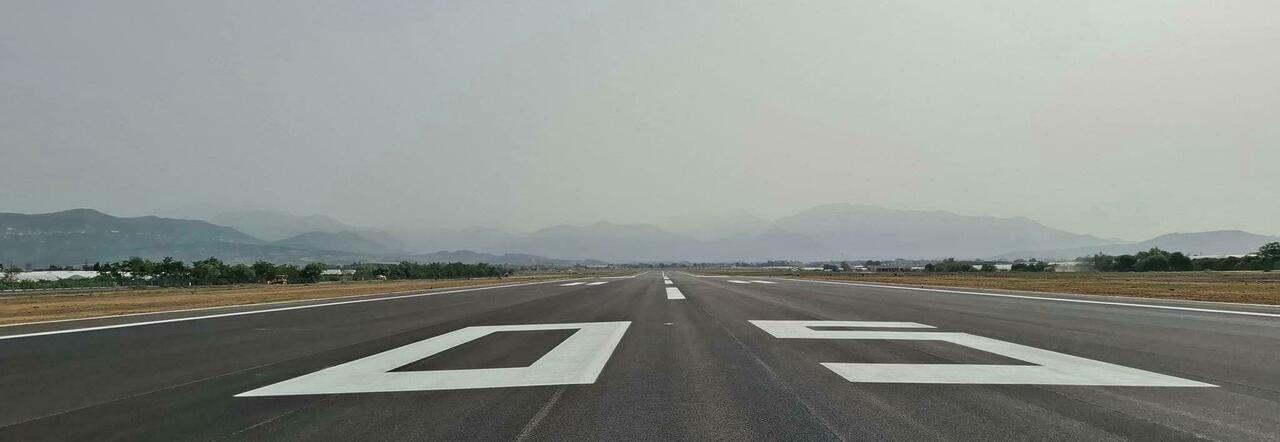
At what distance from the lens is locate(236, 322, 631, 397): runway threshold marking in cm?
559

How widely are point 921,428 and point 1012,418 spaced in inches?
33.1

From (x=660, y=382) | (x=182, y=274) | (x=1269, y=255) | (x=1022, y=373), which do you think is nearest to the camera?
(x=660, y=382)

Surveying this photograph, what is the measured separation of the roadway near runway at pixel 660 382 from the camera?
13.6ft

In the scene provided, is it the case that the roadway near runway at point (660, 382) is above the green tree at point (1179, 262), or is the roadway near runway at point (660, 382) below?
below

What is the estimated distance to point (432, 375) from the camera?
20.3 ft

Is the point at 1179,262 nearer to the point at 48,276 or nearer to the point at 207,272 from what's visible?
the point at 207,272

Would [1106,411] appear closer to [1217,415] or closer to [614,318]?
[1217,415]

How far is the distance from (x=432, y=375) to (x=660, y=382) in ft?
8.24

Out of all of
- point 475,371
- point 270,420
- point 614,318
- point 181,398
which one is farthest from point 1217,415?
point 614,318

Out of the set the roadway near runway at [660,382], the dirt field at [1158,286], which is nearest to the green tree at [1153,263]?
the dirt field at [1158,286]

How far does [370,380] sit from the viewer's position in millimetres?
5977

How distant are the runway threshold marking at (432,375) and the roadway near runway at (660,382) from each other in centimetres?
5

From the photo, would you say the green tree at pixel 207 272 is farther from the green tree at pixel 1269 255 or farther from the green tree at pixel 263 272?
the green tree at pixel 1269 255

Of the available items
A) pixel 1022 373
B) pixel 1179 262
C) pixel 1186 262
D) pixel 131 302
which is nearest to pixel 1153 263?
pixel 1179 262
